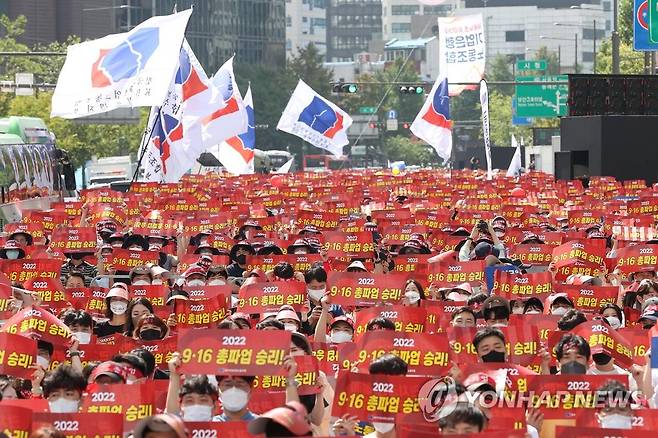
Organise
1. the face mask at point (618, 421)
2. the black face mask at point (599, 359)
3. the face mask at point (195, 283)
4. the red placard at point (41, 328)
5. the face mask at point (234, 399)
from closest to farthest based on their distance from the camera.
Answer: the face mask at point (618, 421), the face mask at point (234, 399), the black face mask at point (599, 359), the red placard at point (41, 328), the face mask at point (195, 283)

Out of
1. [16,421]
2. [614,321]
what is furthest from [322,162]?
[16,421]

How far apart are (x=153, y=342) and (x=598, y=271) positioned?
24.0 feet

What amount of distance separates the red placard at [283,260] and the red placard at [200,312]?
4126 millimetres

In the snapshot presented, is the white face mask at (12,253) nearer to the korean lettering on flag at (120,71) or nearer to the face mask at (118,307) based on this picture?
the korean lettering on flag at (120,71)

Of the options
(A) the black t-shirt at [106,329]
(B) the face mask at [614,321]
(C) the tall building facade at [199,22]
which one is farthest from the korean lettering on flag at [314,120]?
(C) the tall building facade at [199,22]

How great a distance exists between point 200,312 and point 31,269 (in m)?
4.18

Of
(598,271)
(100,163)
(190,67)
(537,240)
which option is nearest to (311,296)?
(598,271)

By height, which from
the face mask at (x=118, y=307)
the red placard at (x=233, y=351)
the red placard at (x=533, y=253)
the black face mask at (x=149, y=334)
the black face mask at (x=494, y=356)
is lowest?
the red placard at (x=533, y=253)

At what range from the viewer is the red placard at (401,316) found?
12602 mm

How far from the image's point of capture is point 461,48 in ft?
217

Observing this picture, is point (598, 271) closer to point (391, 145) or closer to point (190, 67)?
point (190, 67)

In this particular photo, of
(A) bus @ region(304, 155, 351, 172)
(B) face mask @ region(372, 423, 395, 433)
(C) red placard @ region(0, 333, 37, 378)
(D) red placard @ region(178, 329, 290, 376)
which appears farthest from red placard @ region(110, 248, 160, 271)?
(A) bus @ region(304, 155, 351, 172)

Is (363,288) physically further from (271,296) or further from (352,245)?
(352,245)

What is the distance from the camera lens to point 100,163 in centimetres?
7138
